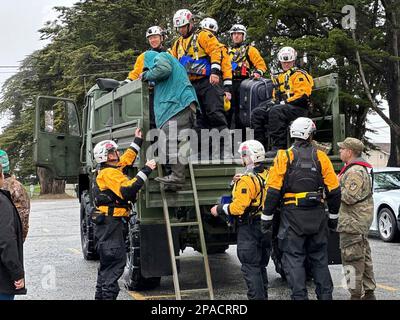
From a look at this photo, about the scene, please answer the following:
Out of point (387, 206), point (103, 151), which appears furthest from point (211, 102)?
point (387, 206)

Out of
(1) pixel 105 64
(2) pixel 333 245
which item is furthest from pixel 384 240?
(1) pixel 105 64

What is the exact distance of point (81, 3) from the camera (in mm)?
34156

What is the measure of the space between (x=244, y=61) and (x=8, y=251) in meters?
5.02

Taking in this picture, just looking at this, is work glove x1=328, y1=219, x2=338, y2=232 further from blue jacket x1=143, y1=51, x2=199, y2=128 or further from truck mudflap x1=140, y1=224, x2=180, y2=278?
blue jacket x1=143, y1=51, x2=199, y2=128

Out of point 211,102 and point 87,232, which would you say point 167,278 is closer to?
point 87,232

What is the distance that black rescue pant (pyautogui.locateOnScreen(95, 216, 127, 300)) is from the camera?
21.2 feet

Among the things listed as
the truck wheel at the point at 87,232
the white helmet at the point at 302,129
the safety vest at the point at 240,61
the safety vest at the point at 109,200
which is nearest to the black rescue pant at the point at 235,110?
the safety vest at the point at 240,61

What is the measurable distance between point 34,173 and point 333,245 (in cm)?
3701

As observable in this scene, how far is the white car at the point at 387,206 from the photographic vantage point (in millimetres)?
12219

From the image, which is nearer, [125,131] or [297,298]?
[297,298]

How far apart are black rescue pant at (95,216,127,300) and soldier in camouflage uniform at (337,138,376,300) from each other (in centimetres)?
233

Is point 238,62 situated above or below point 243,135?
above
